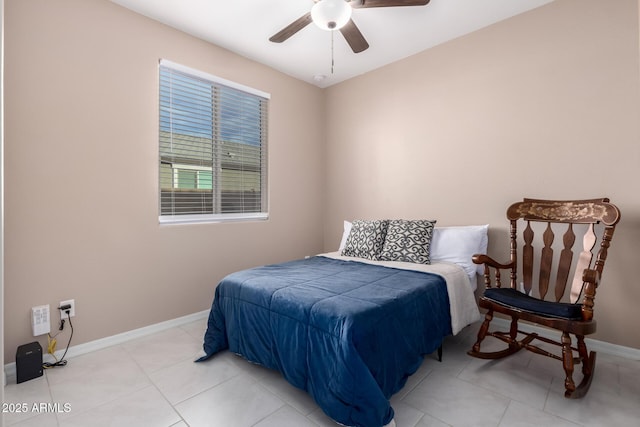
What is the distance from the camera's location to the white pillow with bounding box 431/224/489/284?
2643mm

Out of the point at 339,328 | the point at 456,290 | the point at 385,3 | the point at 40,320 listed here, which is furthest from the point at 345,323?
the point at 40,320

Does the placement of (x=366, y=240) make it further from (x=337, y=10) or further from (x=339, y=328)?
(x=337, y=10)

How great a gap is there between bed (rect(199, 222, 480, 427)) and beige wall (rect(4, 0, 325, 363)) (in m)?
0.82

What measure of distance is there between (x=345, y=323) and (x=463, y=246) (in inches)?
62.0

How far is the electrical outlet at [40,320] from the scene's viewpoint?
2126mm

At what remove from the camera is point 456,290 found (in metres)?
2.32

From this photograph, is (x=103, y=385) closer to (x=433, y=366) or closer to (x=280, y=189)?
(x=433, y=366)

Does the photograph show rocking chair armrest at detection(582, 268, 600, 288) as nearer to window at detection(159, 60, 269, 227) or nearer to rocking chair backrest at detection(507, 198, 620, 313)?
rocking chair backrest at detection(507, 198, 620, 313)

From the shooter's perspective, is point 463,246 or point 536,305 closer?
point 536,305

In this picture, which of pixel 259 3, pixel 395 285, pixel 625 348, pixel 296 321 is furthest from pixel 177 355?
pixel 625 348

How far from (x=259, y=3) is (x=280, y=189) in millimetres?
1788

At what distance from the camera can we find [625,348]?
2266 mm

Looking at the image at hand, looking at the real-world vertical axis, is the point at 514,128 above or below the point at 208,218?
above

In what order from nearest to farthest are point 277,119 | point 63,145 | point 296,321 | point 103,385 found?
point 296,321 < point 103,385 < point 63,145 < point 277,119
